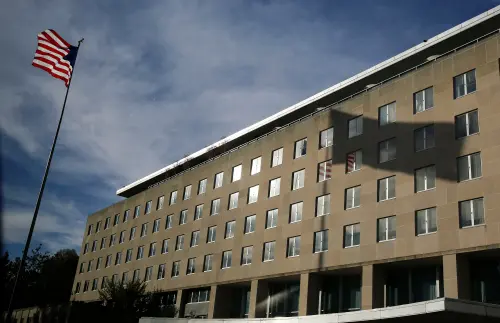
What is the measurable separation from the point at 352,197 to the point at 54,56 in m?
24.5

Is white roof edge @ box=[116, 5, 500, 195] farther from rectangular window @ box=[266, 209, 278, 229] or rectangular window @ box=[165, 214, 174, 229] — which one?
rectangular window @ box=[266, 209, 278, 229]

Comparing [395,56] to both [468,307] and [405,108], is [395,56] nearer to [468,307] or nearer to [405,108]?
[405,108]

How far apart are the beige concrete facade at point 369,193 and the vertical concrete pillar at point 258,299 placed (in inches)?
5.8

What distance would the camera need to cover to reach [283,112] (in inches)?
2274

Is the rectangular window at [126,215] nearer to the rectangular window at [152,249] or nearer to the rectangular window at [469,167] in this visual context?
the rectangular window at [152,249]

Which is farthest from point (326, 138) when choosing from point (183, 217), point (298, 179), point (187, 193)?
point (183, 217)

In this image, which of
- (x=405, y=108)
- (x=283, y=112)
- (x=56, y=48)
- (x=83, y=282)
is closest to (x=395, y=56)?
(x=405, y=108)

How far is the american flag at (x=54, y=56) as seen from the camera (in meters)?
27.6

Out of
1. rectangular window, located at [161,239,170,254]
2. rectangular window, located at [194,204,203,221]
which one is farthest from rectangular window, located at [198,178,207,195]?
rectangular window, located at [161,239,170,254]

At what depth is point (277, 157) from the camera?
169ft

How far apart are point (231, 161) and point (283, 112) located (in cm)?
777

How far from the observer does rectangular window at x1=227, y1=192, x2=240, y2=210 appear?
54.6 metres

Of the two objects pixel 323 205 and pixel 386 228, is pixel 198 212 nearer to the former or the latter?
pixel 323 205

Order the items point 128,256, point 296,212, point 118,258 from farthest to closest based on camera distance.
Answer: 1. point 118,258
2. point 128,256
3. point 296,212
